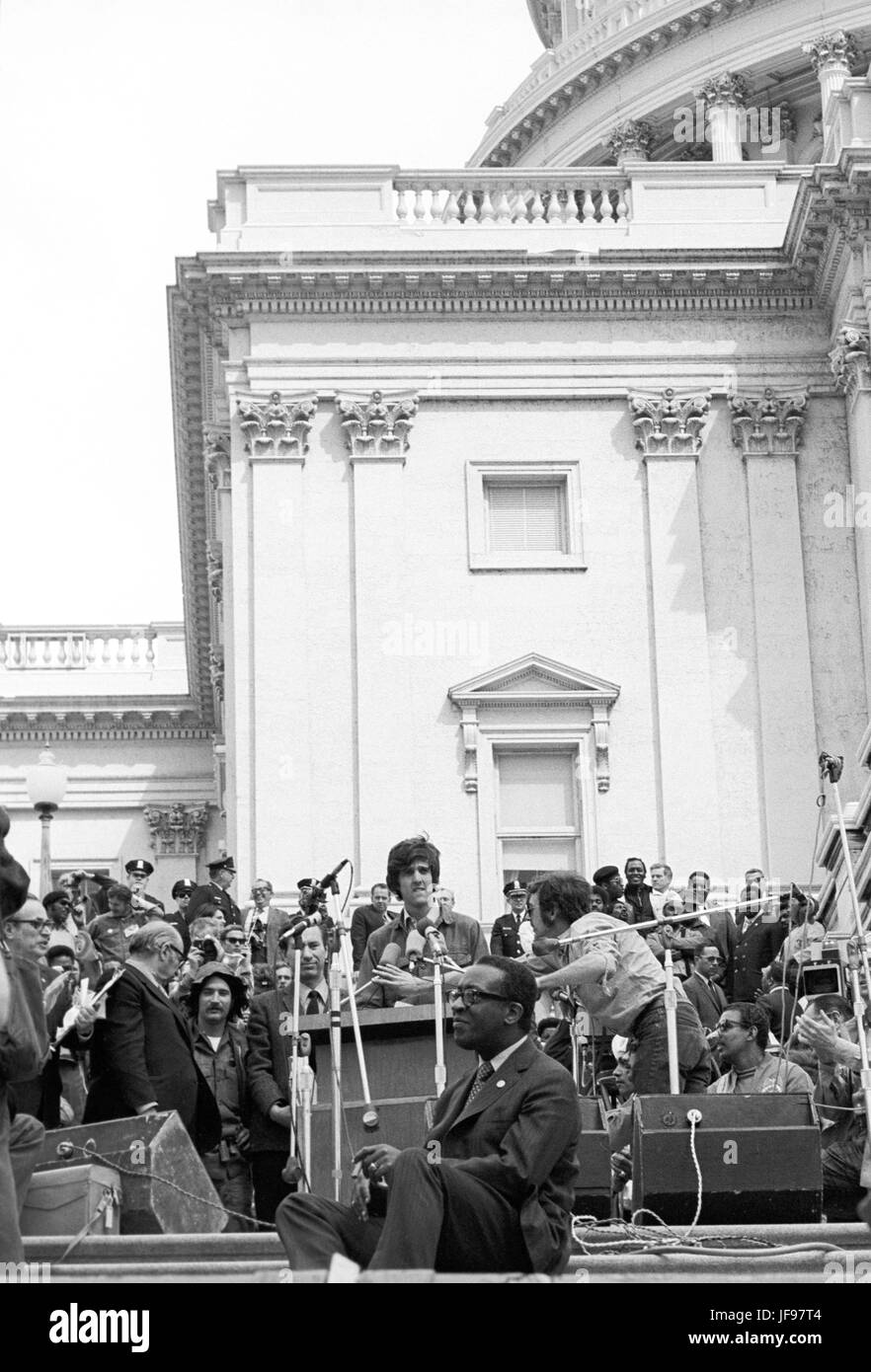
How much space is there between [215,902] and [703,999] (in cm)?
980

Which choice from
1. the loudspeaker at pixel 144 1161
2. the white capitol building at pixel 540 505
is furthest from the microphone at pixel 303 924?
the white capitol building at pixel 540 505

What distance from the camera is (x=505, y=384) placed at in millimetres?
36156

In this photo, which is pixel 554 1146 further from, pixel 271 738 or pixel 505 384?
pixel 505 384

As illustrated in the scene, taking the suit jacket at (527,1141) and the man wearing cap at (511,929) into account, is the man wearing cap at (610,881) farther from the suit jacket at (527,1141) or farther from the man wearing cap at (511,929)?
the suit jacket at (527,1141)

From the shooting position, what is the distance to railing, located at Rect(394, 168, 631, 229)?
3709 centimetres

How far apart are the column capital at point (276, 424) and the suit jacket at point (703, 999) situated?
17.2m

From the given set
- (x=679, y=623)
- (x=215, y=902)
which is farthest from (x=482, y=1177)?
(x=679, y=623)

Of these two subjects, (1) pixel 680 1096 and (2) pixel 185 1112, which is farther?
(2) pixel 185 1112

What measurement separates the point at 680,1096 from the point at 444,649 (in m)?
22.6

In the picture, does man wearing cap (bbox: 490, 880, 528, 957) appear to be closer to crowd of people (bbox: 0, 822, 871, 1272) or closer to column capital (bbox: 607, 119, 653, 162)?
crowd of people (bbox: 0, 822, 871, 1272)

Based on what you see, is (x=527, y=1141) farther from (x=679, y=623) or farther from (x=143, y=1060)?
(x=679, y=623)

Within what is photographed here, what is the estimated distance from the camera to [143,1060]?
1400 cm
